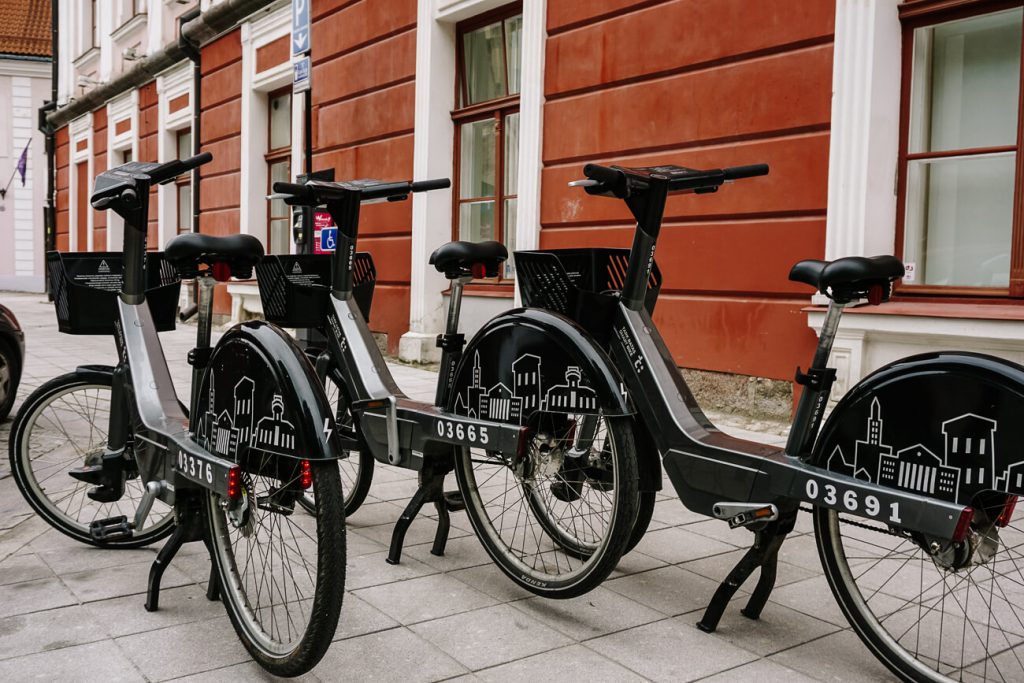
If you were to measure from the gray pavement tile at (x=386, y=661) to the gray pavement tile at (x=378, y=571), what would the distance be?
1.59ft

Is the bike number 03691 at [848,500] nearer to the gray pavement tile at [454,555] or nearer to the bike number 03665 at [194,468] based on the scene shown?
the gray pavement tile at [454,555]

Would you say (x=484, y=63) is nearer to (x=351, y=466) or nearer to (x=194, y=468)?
(x=351, y=466)

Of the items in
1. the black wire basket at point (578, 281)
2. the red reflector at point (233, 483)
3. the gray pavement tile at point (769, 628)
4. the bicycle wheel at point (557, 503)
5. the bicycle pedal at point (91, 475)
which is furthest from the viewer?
the bicycle pedal at point (91, 475)

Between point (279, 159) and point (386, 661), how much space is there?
1090 cm

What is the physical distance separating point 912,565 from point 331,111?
895 cm

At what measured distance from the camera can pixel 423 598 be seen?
3.11m

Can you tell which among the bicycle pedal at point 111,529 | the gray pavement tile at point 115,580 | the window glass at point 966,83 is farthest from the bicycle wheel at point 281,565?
the window glass at point 966,83

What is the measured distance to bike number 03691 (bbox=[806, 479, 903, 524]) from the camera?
238 centimetres

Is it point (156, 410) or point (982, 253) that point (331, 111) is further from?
point (156, 410)

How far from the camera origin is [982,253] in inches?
219

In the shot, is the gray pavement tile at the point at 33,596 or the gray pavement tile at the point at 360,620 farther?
the gray pavement tile at the point at 33,596

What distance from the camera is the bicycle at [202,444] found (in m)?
2.39

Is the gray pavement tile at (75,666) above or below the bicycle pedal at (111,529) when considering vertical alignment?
below

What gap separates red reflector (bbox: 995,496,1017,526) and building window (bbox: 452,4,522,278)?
6505mm
